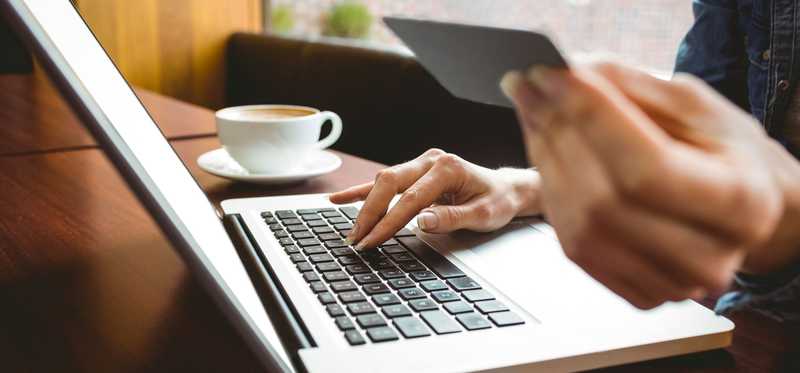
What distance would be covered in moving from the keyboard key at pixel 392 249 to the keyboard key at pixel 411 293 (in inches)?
3.9

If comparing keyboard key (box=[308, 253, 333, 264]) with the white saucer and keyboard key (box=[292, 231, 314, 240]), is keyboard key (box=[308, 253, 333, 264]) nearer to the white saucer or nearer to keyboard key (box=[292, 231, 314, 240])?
keyboard key (box=[292, 231, 314, 240])

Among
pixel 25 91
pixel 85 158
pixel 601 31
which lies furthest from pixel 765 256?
pixel 601 31

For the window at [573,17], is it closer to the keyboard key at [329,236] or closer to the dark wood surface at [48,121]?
the dark wood surface at [48,121]

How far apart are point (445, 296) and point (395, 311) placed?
0.17ft

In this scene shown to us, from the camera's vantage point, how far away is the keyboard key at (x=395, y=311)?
1.62ft

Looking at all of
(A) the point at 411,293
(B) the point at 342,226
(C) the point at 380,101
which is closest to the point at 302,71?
(C) the point at 380,101

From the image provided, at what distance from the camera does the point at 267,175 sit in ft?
3.11

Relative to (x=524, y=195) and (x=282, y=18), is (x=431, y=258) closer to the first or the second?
(x=524, y=195)

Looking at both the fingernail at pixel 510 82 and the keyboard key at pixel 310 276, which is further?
the keyboard key at pixel 310 276

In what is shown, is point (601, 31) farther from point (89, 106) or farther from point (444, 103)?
point (89, 106)

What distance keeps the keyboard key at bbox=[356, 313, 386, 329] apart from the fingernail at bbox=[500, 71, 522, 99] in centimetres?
21

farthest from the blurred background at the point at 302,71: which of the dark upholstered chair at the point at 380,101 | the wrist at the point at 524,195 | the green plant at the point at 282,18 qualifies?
the green plant at the point at 282,18

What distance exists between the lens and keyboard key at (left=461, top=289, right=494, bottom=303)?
525 millimetres

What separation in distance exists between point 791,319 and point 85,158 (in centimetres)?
95
